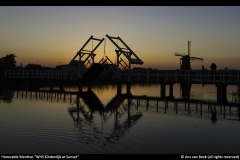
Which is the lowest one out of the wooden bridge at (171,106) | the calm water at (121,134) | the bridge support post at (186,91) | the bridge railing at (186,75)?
the calm water at (121,134)

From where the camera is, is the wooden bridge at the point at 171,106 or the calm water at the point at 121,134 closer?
the calm water at the point at 121,134

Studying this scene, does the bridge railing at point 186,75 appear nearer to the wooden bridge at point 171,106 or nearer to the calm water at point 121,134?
the wooden bridge at point 171,106

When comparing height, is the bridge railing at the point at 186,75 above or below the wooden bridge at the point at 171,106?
above

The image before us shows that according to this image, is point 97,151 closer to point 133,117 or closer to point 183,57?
point 133,117

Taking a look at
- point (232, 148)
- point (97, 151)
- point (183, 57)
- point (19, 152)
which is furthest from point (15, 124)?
point (183, 57)

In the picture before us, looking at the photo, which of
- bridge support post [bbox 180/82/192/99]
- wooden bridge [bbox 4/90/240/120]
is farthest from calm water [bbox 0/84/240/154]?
bridge support post [bbox 180/82/192/99]

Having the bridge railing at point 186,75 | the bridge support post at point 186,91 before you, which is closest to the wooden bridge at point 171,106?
the bridge railing at point 186,75

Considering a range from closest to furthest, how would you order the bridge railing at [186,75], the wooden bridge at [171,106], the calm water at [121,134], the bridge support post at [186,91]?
the calm water at [121,134] → the wooden bridge at [171,106] → the bridge railing at [186,75] → the bridge support post at [186,91]

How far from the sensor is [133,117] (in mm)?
16953

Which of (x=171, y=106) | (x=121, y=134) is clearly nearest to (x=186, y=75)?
(x=171, y=106)

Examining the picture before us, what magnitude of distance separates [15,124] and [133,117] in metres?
7.11

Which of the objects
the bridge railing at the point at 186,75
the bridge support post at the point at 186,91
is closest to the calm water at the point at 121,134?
the bridge railing at the point at 186,75

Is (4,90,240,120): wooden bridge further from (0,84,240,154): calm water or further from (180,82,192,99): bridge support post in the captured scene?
(180,82,192,99): bridge support post

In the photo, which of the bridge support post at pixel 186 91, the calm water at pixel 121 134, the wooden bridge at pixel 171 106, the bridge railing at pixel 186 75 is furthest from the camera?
the bridge support post at pixel 186 91
